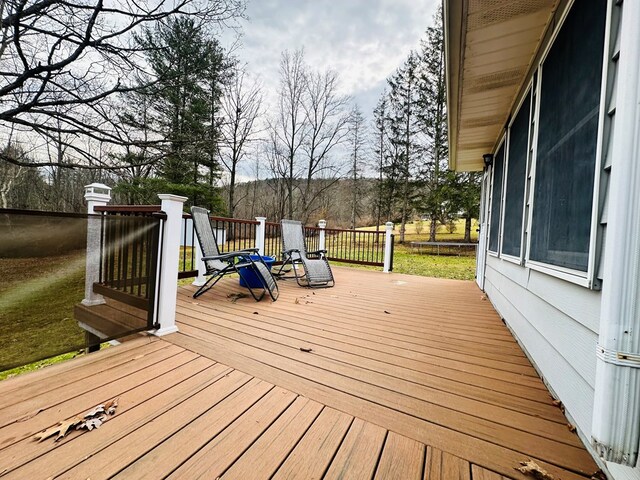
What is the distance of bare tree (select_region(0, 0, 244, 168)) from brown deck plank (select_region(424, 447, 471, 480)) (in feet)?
21.3

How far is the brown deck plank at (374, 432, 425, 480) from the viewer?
3.40ft

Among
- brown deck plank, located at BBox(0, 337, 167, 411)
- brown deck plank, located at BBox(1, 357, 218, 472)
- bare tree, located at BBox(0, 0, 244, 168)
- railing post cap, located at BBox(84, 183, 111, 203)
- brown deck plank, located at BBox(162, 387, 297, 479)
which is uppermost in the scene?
bare tree, located at BBox(0, 0, 244, 168)

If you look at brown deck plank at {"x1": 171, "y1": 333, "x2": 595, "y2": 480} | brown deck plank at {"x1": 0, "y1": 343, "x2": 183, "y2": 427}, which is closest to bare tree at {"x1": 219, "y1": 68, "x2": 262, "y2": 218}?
brown deck plank at {"x1": 0, "y1": 343, "x2": 183, "y2": 427}

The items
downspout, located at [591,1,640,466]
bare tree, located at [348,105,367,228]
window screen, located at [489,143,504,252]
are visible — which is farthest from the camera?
bare tree, located at [348,105,367,228]

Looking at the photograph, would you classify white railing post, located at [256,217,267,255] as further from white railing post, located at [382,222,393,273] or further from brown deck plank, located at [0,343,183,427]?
brown deck plank, located at [0,343,183,427]

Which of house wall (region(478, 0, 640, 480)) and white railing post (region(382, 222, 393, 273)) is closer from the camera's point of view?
house wall (region(478, 0, 640, 480))

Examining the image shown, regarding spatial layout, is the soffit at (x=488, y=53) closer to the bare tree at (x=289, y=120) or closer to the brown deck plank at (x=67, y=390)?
the brown deck plank at (x=67, y=390)

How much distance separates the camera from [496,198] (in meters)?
4.02

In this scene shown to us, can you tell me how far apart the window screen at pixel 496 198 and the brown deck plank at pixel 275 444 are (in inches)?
134

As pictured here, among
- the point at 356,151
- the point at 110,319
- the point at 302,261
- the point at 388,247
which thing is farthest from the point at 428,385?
the point at 356,151

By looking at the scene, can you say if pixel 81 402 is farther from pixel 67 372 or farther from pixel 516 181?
pixel 516 181

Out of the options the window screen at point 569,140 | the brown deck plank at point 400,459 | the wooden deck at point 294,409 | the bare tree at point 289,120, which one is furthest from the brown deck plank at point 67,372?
the bare tree at point 289,120

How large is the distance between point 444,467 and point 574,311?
1031 millimetres

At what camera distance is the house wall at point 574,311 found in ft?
3.69
